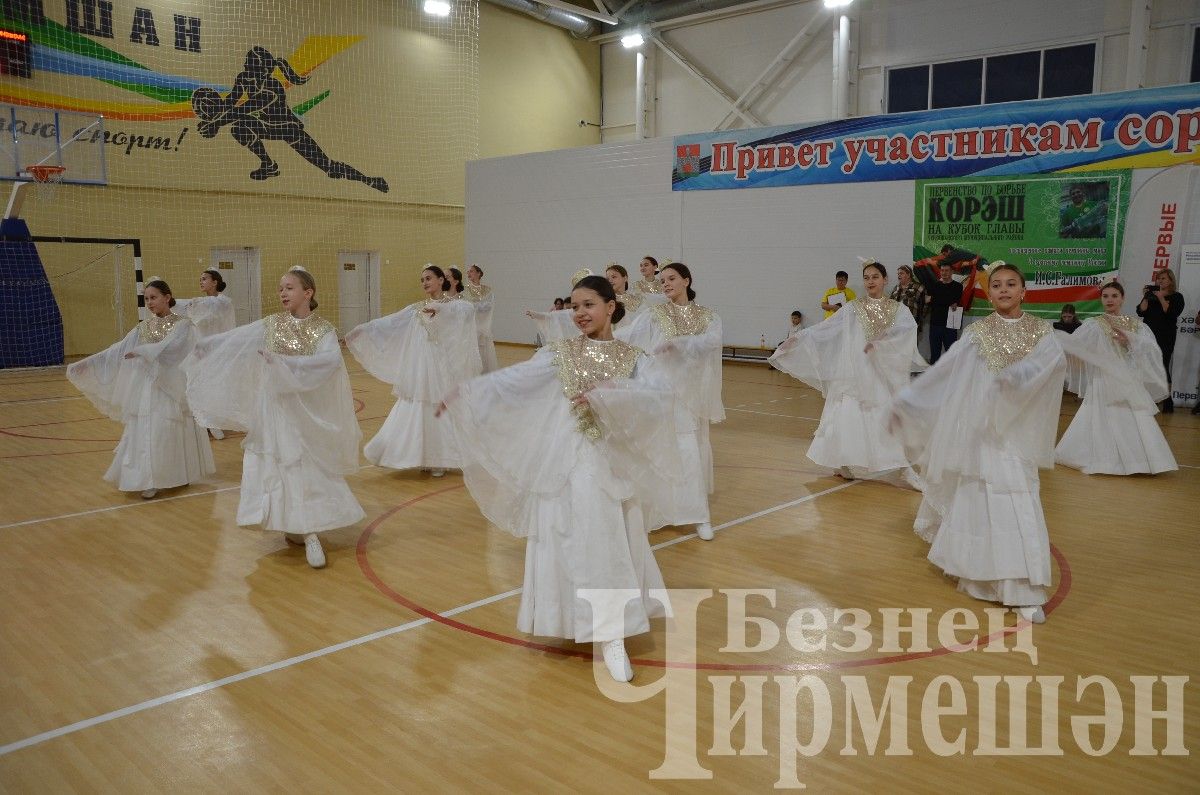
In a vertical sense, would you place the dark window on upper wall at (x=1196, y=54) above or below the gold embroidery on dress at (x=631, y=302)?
above

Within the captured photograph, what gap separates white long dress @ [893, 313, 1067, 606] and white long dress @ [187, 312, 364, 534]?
13.0ft

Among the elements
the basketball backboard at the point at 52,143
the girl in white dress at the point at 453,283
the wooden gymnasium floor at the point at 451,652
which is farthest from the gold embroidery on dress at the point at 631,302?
the basketball backboard at the point at 52,143

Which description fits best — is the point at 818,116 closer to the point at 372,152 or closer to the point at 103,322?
the point at 372,152

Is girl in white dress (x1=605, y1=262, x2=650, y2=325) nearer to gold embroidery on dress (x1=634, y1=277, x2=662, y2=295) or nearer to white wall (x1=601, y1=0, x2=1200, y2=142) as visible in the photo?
gold embroidery on dress (x1=634, y1=277, x2=662, y2=295)

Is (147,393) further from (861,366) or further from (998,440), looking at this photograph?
(998,440)

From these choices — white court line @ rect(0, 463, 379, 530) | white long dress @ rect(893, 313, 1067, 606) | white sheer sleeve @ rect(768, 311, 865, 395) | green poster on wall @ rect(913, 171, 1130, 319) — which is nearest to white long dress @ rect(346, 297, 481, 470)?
white court line @ rect(0, 463, 379, 530)

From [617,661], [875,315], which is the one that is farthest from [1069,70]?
[617,661]

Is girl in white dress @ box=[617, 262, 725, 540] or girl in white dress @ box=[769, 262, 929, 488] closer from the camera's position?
girl in white dress @ box=[617, 262, 725, 540]

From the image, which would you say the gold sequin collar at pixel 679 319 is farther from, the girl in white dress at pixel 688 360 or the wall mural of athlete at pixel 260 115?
the wall mural of athlete at pixel 260 115

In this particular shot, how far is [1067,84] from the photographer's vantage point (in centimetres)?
1842

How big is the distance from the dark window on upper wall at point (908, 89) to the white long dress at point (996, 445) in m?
16.8

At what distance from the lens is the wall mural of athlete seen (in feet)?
63.1

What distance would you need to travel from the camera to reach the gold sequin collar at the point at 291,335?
5953mm

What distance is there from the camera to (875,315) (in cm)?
820
